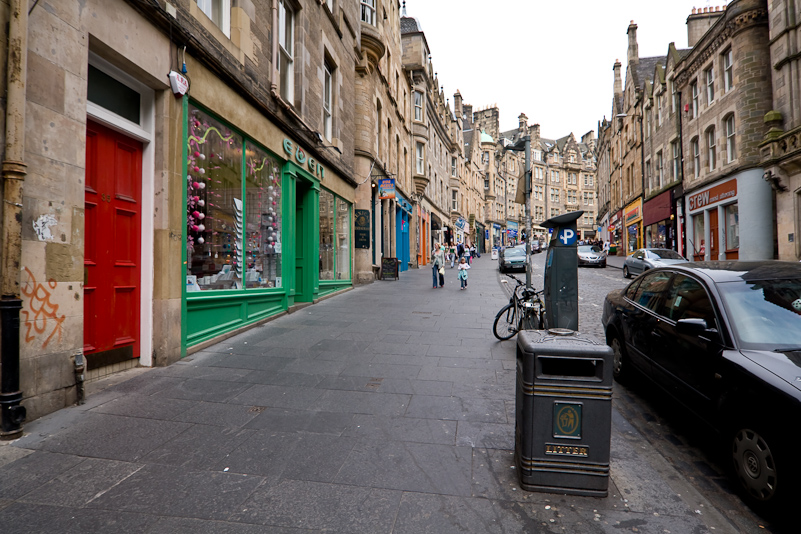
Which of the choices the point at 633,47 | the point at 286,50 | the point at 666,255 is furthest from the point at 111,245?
the point at 633,47

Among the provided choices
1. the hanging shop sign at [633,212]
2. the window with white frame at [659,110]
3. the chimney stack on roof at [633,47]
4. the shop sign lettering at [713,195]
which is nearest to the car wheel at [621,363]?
the shop sign lettering at [713,195]

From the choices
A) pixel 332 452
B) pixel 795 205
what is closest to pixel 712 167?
pixel 795 205

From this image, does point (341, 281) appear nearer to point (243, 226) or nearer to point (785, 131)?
point (243, 226)

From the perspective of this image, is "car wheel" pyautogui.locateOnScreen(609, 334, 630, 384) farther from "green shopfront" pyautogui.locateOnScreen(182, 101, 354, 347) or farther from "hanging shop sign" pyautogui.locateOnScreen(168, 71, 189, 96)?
"hanging shop sign" pyautogui.locateOnScreen(168, 71, 189, 96)

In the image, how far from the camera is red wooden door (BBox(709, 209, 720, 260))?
74.1ft

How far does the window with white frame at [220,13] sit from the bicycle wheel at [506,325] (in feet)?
21.9

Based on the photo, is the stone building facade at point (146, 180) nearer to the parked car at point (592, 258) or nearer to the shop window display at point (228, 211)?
the shop window display at point (228, 211)

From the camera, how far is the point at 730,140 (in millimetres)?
21125

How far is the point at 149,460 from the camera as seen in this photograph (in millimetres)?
3340

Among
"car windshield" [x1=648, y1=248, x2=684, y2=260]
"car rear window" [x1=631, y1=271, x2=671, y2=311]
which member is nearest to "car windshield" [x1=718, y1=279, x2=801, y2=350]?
"car rear window" [x1=631, y1=271, x2=671, y2=311]

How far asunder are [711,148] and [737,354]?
2489cm

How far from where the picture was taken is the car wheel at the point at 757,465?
2684 mm

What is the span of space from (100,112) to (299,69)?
640 cm

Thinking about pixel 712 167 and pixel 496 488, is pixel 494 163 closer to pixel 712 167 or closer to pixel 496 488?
pixel 712 167
